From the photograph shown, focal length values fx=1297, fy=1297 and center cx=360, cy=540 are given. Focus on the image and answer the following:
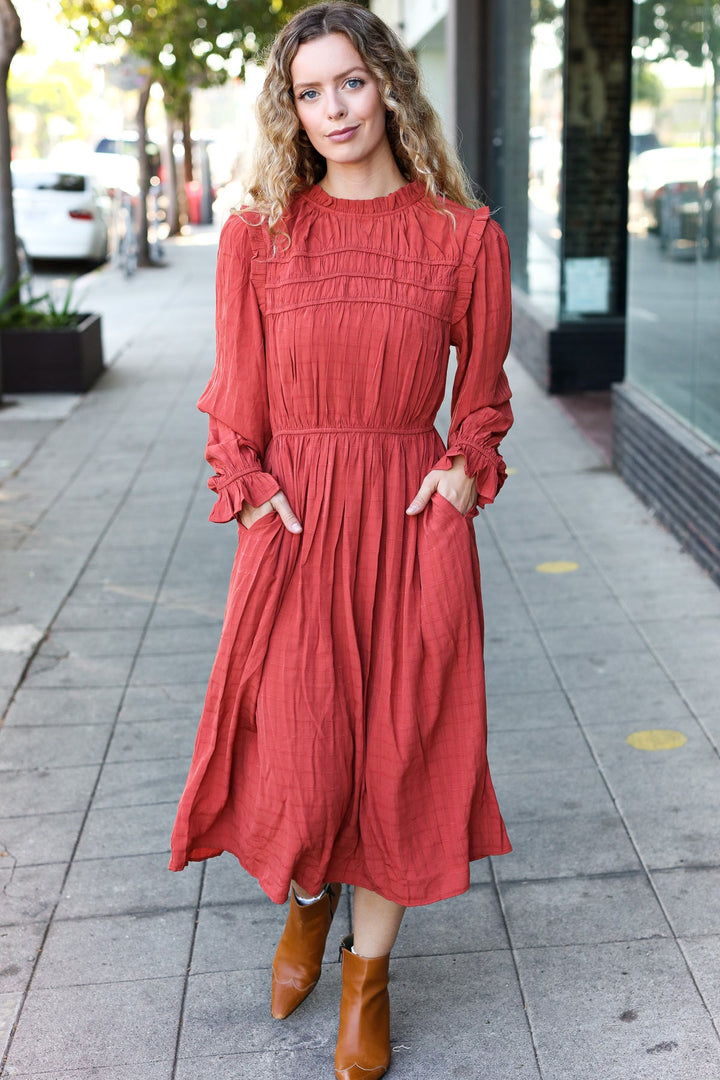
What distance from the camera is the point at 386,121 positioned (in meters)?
2.52

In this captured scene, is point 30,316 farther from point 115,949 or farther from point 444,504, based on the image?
point 444,504

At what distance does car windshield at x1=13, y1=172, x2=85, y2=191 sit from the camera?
2069 centimetres

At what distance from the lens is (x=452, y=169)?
2.55 meters

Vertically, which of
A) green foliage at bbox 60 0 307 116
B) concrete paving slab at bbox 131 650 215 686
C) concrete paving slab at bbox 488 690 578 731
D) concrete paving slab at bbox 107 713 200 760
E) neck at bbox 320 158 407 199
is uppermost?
green foliage at bbox 60 0 307 116

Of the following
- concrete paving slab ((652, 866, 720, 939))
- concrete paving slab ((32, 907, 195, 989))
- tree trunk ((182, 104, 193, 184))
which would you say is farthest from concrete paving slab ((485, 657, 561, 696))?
tree trunk ((182, 104, 193, 184))

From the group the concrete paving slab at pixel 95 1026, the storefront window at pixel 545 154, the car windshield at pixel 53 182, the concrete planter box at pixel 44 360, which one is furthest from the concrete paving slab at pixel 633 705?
the car windshield at pixel 53 182

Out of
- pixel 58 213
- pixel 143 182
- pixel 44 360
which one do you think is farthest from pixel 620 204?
pixel 58 213

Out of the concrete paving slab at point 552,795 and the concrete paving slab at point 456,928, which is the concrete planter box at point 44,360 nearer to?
the concrete paving slab at point 552,795

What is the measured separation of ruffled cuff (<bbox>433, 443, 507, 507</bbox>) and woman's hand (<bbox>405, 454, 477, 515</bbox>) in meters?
0.01

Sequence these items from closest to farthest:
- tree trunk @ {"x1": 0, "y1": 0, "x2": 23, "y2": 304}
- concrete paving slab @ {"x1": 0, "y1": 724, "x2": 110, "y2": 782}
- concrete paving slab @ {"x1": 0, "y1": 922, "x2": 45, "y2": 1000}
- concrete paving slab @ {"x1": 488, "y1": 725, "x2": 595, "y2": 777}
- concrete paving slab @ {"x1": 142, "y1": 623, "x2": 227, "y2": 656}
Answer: concrete paving slab @ {"x1": 0, "y1": 922, "x2": 45, "y2": 1000} → concrete paving slab @ {"x1": 488, "y1": 725, "x2": 595, "y2": 777} → concrete paving slab @ {"x1": 0, "y1": 724, "x2": 110, "y2": 782} → concrete paving slab @ {"x1": 142, "y1": 623, "x2": 227, "y2": 656} → tree trunk @ {"x1": 0, "y1": 0, "x2": 23, "y2": 304}

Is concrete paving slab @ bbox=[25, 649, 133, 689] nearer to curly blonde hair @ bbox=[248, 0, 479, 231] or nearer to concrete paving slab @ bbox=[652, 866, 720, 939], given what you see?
concrete paving slab @ bbox=[652, 866, 720, 939]

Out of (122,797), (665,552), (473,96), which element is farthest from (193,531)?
(473,96)

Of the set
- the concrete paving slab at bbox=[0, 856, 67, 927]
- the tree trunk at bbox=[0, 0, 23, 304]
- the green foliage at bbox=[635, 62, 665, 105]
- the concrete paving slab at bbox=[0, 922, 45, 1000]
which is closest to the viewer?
the concrete paving slab at bbox=[0, 922, 45, 1000]

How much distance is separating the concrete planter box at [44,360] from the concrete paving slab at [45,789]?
6.77m
